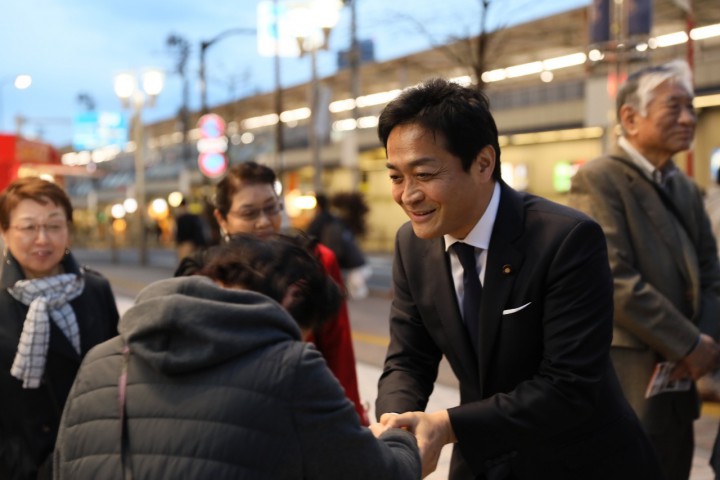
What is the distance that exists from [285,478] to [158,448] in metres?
0.23

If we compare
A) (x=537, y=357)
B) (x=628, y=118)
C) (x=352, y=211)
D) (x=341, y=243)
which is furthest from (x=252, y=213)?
(x=352, y=211)

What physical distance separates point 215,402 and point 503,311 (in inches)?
32.6

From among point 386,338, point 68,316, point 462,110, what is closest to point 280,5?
point 386,338

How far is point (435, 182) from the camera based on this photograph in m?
2.11

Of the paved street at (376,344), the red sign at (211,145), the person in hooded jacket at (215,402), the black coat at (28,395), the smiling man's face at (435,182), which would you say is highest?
the red sign at (211,145)

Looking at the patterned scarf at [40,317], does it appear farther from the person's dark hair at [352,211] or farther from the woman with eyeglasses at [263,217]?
the person's dark hair at [352,211]

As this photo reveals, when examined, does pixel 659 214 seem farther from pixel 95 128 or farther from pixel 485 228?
pixel 95 128

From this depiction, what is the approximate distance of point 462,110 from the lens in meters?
2.09

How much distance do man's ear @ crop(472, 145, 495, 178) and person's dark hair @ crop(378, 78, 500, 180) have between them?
0.01 m

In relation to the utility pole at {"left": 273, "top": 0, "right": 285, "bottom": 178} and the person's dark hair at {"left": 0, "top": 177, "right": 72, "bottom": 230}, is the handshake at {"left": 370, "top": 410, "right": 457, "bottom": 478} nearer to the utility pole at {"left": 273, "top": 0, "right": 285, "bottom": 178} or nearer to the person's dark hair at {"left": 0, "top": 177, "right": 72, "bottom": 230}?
the person's dark hair at {"left": 0, "top": 177, "right": 72, "bottom": 230}

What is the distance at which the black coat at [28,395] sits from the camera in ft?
10.4

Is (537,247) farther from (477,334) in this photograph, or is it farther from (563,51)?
(563,51)

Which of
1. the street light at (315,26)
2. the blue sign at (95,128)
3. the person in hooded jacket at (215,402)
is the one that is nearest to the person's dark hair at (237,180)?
the person in hooded jacket at (215,402)

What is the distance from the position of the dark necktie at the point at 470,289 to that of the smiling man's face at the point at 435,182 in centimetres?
5
